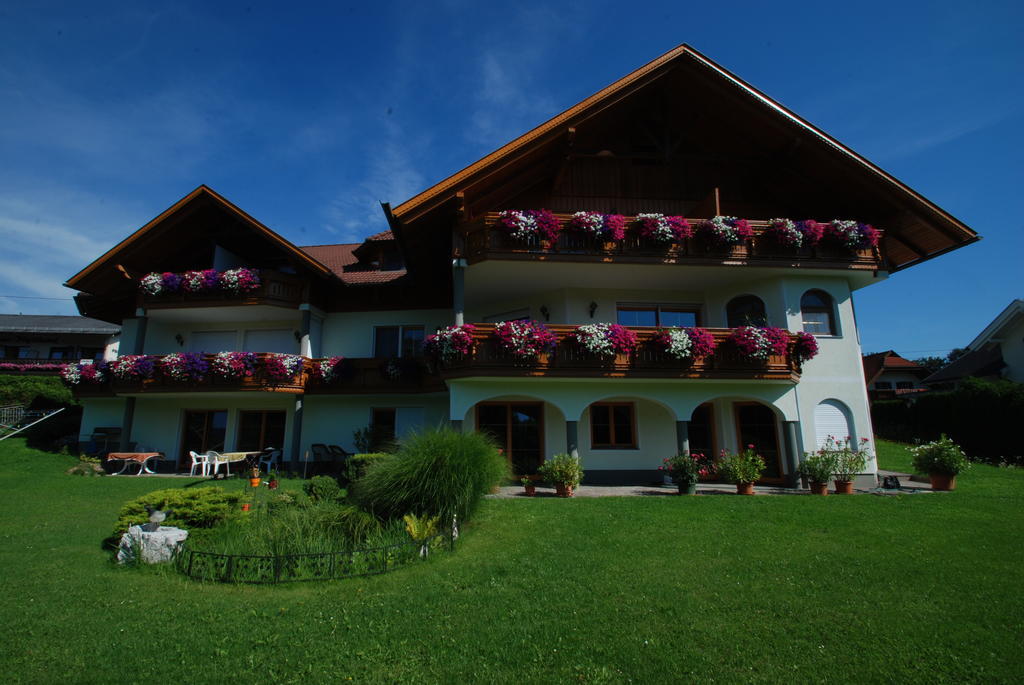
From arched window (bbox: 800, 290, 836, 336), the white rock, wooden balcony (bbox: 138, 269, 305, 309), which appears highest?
wooden balcony (bbox: 138, 269, 305, 309)

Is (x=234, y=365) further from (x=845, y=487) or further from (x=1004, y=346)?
(x=1004, y=346)

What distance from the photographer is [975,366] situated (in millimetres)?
30109

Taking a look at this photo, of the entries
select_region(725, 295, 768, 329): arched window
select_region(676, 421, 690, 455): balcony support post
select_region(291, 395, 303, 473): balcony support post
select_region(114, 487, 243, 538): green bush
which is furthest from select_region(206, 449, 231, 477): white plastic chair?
select_region(725, 295, 768, 329): arched window

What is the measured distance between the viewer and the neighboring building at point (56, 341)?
34531 mm

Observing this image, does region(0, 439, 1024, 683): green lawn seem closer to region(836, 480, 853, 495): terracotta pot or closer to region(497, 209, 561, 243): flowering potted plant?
region(836, 480, 853, 495): terracotta pot

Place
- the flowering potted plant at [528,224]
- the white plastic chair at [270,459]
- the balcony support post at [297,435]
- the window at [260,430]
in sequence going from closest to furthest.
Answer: the flowering potted plant at [528,224], the white plastic chair at [270,459], the balcony support post at [297,435], the window at [260,430]

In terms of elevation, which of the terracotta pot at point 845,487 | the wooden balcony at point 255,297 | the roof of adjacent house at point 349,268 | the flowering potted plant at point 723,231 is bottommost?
the terracotta pot at point 845,487

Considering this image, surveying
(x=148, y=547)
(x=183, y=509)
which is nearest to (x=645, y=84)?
(x=183, y=509)

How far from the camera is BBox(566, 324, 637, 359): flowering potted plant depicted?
1295 centimetres

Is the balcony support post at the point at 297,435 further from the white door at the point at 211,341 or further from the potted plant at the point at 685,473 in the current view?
the potted plant at the point at 685,473

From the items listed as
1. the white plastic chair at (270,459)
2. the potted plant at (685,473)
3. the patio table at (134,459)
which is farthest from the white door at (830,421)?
the patio table at (134,459)

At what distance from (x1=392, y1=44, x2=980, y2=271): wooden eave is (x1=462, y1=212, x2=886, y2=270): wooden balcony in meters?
1.26

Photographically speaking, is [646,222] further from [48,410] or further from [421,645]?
[48,410]

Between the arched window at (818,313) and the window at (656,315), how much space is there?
3.02 metres
